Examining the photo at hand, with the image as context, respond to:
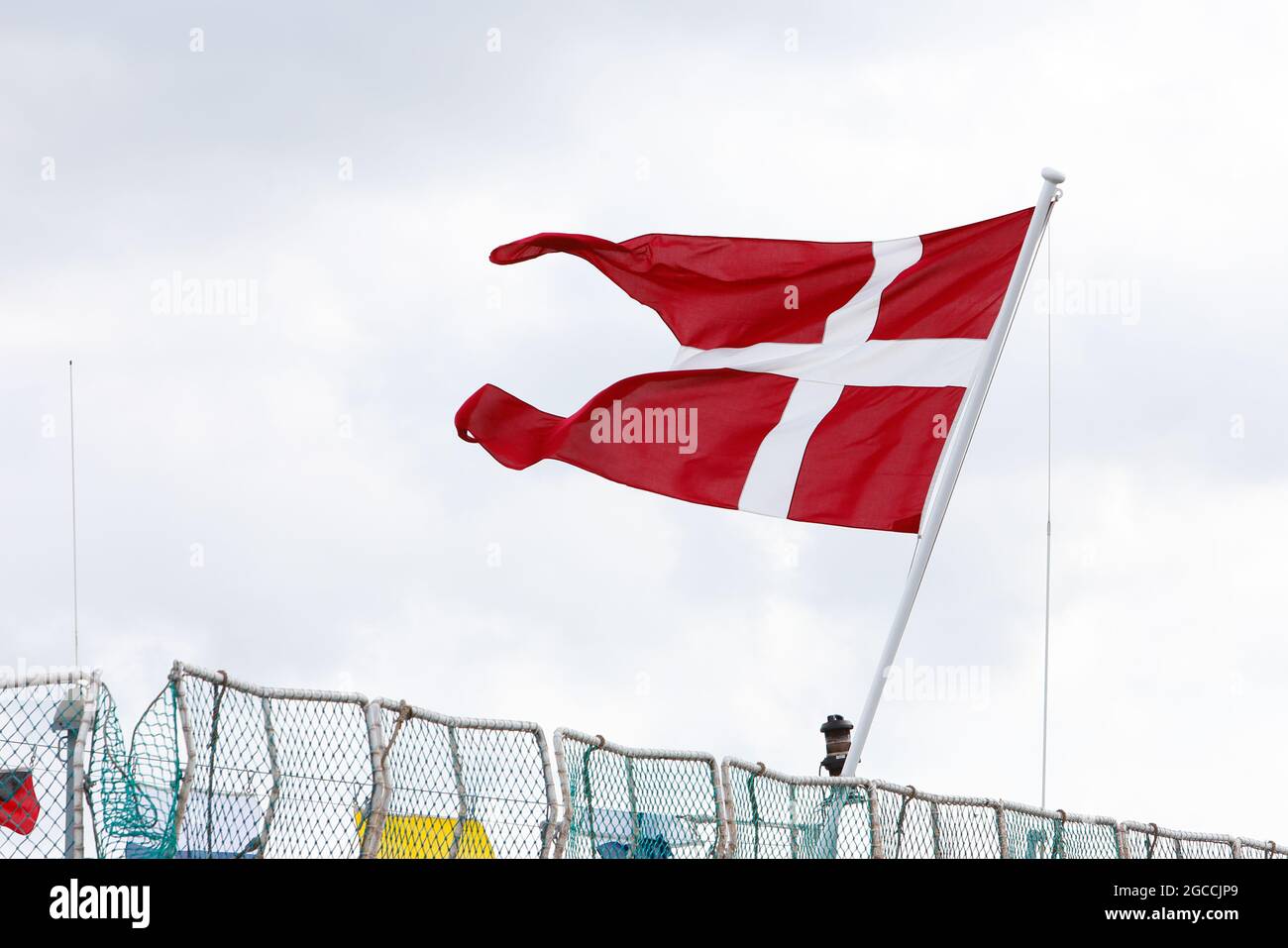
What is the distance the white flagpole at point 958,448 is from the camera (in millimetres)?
13383

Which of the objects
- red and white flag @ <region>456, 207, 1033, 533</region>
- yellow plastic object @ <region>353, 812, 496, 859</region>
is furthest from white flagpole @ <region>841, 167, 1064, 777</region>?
yellow plastic object @ <region>353, 812, 496, 859</region>

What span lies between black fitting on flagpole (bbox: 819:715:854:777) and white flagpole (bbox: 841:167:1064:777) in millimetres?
1169

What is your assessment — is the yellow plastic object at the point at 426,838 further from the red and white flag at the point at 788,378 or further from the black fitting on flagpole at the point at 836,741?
the black fitting on flagpole at the point at 836,741

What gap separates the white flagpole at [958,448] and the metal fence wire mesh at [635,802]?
3462 millimetres

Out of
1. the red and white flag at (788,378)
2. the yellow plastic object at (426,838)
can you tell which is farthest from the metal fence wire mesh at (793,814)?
the red and white flag at (788,378)

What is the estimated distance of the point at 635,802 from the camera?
9656 mm

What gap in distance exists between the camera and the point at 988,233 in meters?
14.7

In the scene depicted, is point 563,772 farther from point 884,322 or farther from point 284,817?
point 884,322

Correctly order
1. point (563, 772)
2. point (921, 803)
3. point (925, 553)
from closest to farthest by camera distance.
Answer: point (563, 772) < point (921, 803) < point (925, 553)

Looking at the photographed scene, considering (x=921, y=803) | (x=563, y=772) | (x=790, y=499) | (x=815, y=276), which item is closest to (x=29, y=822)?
(x=563, y=772)

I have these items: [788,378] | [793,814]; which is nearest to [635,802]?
[793,814]

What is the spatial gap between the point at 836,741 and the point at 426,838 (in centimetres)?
693

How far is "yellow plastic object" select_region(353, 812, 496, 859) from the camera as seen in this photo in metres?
8.23
